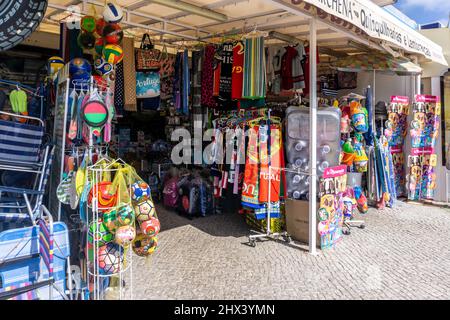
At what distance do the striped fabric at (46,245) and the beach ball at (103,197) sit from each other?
381 mm

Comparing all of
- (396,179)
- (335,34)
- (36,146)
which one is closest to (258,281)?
(36,146)

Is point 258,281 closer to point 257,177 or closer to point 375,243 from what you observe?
point 257,177

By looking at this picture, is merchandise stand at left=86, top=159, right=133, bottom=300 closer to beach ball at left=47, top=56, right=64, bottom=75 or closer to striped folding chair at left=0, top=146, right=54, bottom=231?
striped folding chair at left=0, top=146, right=54, bottom=231

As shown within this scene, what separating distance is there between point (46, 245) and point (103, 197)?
548 millimetres

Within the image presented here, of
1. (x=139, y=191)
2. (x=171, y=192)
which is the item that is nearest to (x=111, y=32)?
(x=139, y=191)

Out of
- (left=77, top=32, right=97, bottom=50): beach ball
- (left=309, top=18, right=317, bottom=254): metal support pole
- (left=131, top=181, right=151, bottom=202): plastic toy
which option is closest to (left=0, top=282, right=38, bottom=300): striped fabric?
(left=131, top=181, right=151, bottom=202): plastic toy

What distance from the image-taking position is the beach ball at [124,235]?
2.49m

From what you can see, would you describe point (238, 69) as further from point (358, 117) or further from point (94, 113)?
point (94, 113)

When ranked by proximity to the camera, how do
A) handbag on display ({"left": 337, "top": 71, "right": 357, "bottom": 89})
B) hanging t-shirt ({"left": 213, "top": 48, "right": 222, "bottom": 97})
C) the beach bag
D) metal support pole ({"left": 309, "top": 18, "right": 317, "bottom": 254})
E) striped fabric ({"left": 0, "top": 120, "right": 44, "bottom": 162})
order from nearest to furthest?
striped fabric ({"left": 0, "top": 120, "right": 44, "bottom": 162}) < metal support pole ({"left": 309, "top": 18, "right": 317, "bottom": 254}) < hanging t-shirt ({"left": 213, "top": 48, "right": 222, "bottom": 97}) < the beach bag < handbag on display ({"left": 337, "top": 71, "right": 357, "bottom": 89})

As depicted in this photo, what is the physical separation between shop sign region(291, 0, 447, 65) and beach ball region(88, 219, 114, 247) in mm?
2689

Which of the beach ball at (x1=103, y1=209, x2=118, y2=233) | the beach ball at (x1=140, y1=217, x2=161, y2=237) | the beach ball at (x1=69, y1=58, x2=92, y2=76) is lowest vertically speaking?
the beach ball at (x1=140, y1=217, x2=161, y2=237)

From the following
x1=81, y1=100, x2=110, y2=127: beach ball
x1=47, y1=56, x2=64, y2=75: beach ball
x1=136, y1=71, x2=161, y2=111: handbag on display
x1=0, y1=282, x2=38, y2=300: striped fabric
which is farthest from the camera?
x1=136, y1=71, x2=161, y2=111: handbag on display

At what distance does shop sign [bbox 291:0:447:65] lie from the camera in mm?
3639

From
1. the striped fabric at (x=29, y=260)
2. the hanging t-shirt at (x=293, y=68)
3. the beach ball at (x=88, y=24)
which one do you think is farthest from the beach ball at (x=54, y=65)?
the hanging t-shirt at (x=293, y=68)
